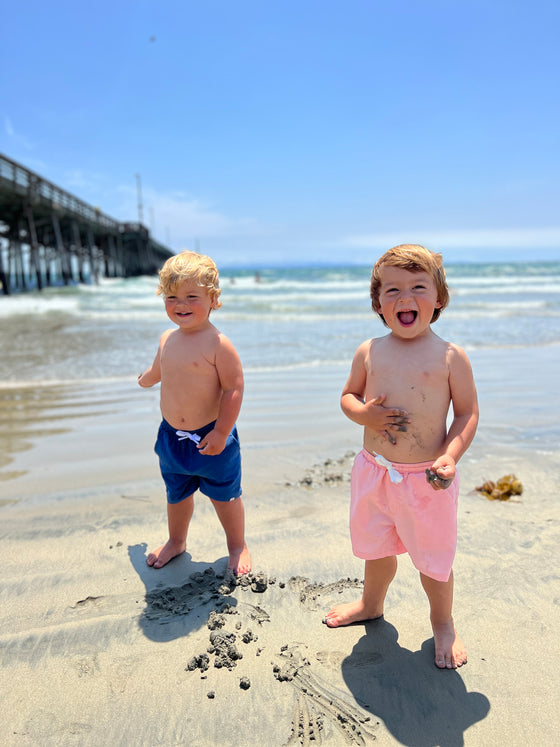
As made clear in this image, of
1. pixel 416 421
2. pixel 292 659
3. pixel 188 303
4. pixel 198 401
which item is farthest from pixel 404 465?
pixel 188 303

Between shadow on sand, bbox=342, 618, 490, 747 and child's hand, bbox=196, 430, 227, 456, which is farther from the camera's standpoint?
child's hand, bbox=196, 430, 227, 456

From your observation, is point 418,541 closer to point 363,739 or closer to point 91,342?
point 363,739

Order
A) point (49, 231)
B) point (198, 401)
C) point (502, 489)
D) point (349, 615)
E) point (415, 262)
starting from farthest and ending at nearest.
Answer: point (49, 231) < point (502, 489) < point (198, 401) < point (349, 615) < point (415, 262)

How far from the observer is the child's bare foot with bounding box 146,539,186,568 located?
8.17 feet

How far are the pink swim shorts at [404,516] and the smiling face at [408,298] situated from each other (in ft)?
1.58

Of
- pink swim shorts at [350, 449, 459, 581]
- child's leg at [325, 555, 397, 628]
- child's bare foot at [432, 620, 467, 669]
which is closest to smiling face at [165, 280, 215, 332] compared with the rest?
pink swim shorts at [350, 449, 459, 581]

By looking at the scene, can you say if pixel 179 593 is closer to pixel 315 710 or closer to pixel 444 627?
pixel 315 710

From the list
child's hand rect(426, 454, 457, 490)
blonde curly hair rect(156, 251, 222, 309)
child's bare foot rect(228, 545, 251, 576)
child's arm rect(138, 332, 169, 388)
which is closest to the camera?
child's hand rect(426, 454, 457, 490)

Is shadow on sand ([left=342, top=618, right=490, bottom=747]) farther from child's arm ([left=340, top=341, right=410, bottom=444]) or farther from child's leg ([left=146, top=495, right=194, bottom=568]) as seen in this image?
child's leg ([left=146, top=495, right=194, bottom=568])

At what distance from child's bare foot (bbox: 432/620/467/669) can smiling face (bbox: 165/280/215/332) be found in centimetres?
151

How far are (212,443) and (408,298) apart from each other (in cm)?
103

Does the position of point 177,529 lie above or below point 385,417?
below

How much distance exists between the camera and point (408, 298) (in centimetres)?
178

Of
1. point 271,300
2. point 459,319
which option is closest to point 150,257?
point 271,300
